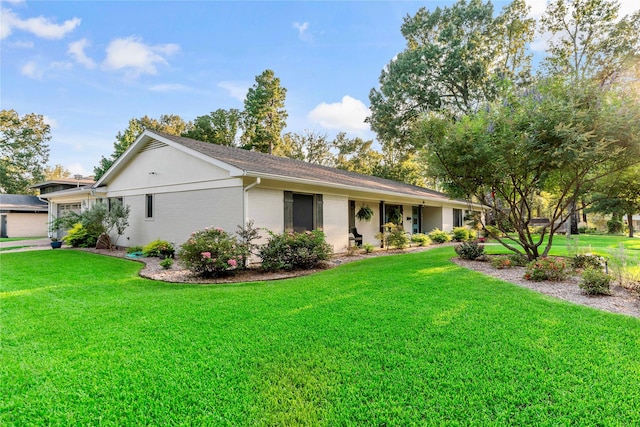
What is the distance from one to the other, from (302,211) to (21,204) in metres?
25.1

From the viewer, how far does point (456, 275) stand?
6844mm

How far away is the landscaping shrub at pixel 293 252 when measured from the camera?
332 inches

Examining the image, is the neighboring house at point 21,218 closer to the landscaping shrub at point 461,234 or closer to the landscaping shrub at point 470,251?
the landscaping shrub at point 470,251

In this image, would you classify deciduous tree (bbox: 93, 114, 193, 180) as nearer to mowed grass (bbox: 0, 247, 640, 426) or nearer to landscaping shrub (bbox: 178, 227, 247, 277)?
landscaping shrub (bbox: 178, 227, 247, 277)

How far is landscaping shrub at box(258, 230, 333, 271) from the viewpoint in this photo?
8445 millimetres

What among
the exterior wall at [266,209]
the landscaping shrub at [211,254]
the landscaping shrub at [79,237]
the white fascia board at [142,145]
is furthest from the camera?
the landscaping shrub at [79,237]

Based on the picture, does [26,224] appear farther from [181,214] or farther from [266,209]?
[266,209]

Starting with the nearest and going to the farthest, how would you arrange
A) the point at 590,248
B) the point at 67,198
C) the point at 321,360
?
the point at 321,360 < the point at 590,248 < the point at 67,198

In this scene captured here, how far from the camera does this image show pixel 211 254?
7652 mm

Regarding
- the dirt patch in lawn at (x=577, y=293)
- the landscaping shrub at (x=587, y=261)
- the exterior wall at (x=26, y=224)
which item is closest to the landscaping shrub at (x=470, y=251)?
the dirt patch in lawn at (x=577, y=293)

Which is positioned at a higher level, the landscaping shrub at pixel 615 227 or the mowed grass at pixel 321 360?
the landscaping shrub at pixel 615 227

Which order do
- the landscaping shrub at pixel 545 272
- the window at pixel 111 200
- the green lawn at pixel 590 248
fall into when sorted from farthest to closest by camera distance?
1. the window at pixel 111 200
2. the green lawn at pixel 590 248
3. the landscaping shrub at pixel 545 272

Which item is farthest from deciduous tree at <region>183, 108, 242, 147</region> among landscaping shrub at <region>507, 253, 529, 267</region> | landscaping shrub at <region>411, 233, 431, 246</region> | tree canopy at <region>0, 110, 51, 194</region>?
landscaping shrub at <region>507, 253, 529, 267</region>

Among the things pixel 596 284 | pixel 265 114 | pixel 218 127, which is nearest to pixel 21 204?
pixel 218 127
